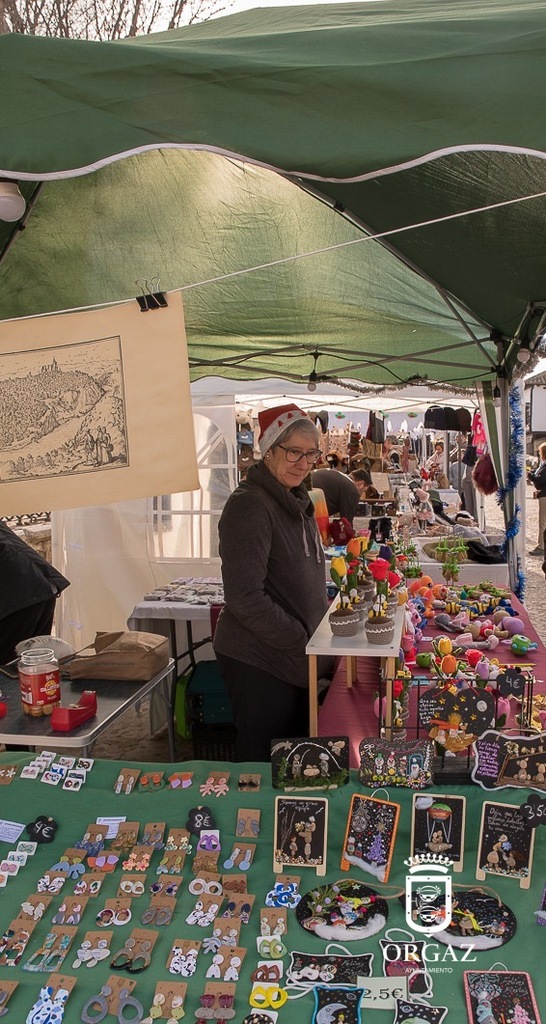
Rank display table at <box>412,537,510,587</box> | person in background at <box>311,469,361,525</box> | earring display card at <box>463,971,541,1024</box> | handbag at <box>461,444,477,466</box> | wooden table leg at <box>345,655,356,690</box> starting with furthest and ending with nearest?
1. handbag at <box>461,444,477,466</box>
2. person in background at <box>311,469,361,525</box>
3. display table at <box>412,537,510,587</box>
4. wooden table leg at <box>345,655,356,690</box>
5. earring display card at <box>463,971,541,1024</box>

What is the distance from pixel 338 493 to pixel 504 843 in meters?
5.57

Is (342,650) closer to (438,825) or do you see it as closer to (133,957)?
(438,825)

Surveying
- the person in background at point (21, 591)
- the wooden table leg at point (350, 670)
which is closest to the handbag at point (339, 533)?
the person in background at point (21, 591)

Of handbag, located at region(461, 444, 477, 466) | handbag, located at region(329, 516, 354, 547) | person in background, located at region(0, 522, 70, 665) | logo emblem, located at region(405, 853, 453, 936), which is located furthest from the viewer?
handbag, located at region(461, 444, 477, 466)

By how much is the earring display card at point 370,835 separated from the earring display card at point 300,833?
62 mm

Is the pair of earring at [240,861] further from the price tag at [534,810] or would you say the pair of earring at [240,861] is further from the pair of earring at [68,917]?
the price tag at [534,810]

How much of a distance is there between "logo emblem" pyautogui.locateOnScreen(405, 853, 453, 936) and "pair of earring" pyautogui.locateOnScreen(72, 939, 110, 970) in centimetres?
57

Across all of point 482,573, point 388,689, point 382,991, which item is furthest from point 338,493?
point 382,991

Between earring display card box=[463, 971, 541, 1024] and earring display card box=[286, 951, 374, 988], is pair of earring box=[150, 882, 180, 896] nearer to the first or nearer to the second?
earring display card box=[286, 951, 374, 988]

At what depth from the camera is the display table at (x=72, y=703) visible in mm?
2346

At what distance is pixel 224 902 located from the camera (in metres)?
1.57

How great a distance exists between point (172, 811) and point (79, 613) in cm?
481

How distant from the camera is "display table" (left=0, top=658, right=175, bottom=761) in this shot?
235 centimetres

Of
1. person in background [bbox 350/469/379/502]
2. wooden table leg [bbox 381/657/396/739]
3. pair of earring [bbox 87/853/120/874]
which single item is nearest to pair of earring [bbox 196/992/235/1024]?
pair of earring [bbox 87/853/120/874]
